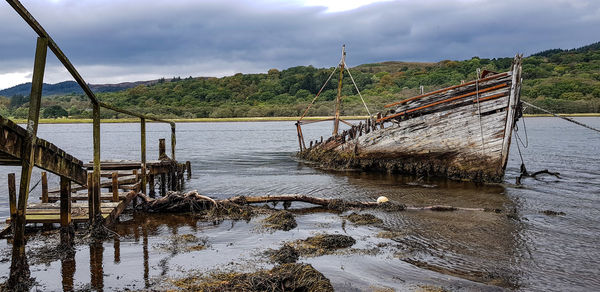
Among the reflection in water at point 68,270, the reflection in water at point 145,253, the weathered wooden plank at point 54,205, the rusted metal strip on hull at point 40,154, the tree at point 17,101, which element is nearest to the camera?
the rusted metal strip on hull at point 40,154

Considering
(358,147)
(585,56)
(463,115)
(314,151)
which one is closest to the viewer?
(463,115)

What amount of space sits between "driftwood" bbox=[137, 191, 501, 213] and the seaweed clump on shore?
4.85m

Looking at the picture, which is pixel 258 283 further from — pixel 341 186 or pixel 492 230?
pixel 341 186

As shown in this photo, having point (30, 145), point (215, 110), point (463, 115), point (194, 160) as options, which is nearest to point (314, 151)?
point (194, 160)

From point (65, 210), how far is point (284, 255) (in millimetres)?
3665

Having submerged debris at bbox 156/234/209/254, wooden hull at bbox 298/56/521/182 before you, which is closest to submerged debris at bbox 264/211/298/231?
submerged debris at bbox 156/234/209/254

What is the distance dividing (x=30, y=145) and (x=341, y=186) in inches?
518

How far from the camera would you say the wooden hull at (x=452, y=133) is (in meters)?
16.2

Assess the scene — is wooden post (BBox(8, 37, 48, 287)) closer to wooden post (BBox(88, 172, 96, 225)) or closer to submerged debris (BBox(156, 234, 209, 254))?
wooden post (BBox(88, 172, 96, 225))

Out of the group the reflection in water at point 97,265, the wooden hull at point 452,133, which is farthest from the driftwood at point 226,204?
the wooden hull at point 452,133

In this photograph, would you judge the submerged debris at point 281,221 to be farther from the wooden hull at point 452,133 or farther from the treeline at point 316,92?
the treeline at point 316,92

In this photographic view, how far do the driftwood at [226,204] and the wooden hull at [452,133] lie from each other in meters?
5.32

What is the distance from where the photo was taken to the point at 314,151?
26812 millimetres

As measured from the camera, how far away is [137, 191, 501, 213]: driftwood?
37.8ft
